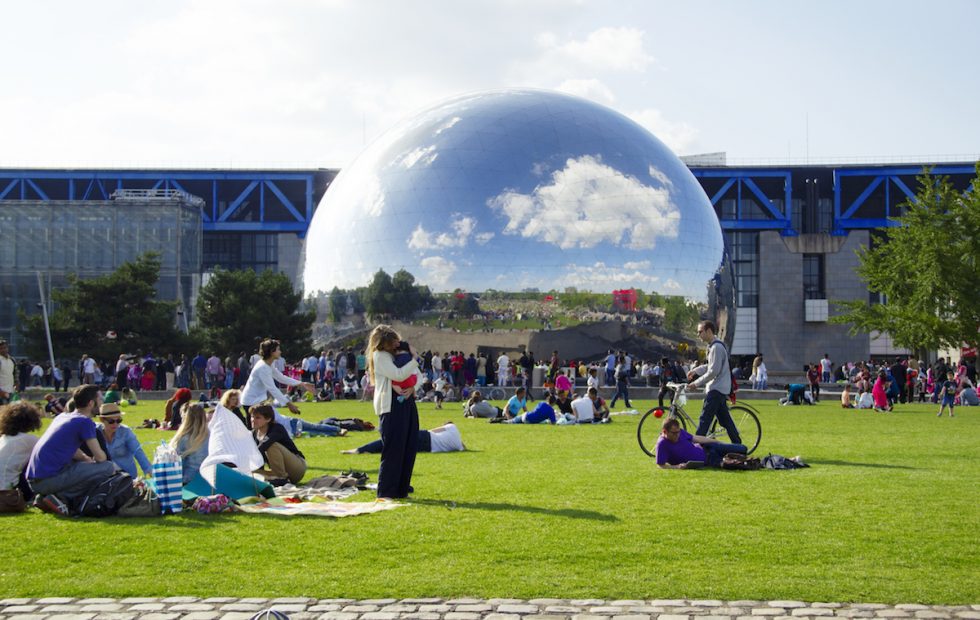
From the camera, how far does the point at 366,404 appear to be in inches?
1196

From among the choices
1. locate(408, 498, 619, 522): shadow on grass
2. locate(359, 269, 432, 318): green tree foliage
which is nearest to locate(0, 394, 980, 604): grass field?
locate(408, 498, 619, 522): shadow on grass

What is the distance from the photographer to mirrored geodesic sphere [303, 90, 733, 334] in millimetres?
31547

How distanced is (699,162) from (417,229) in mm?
51234

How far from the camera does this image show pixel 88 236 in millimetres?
63062

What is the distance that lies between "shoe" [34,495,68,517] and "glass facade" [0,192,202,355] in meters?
55.0

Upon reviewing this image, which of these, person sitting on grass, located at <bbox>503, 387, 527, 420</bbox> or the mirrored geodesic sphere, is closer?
person sitting on grass, located at <bbox>503, 387, 527, 420</bbox>

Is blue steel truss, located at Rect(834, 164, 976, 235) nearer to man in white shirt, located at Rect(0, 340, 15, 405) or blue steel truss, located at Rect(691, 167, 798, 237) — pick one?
blue steel truss, located at Rect(691, 167, 798, 237)

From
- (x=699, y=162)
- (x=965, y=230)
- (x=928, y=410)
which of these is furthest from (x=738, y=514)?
(x=699, y=162)

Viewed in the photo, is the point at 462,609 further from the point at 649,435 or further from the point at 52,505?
the point at 649,435

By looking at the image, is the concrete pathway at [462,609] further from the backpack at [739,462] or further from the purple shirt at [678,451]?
the purple shirt at [678,451]

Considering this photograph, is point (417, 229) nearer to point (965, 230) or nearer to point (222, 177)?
point (965, 230)

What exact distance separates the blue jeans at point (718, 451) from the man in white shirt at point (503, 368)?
2010 cm

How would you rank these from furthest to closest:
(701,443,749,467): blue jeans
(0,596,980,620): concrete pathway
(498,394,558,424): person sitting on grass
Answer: (498,394,558,424): person sitting on grass
(701,443,749,467): blue jeans
(0,596,980,620): concrete pathway

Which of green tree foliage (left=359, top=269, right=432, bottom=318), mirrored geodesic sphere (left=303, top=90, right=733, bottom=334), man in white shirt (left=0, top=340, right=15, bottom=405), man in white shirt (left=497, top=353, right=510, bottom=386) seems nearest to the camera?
man in white shirt (left=0, top=340, right=15, bottom=405)
